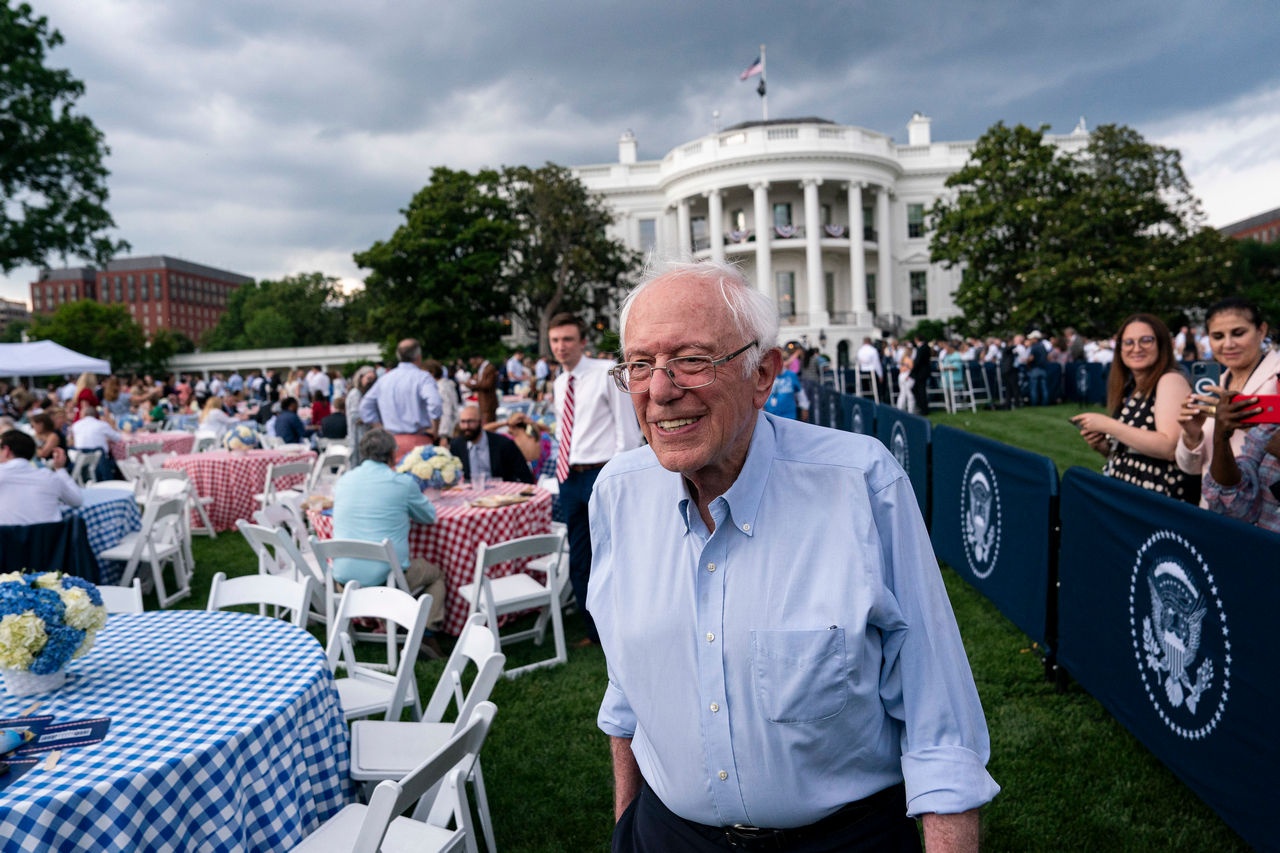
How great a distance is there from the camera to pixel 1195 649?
10.5 ft

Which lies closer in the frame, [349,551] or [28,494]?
[349,551]

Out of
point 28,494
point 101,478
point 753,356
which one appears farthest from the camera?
point 101,478

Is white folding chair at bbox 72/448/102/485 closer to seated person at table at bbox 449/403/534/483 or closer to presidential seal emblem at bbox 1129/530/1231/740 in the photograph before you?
seated person at table at bbox 449/403/534/483

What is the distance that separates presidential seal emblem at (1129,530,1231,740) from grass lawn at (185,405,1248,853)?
42cm

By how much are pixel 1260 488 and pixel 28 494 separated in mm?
8141

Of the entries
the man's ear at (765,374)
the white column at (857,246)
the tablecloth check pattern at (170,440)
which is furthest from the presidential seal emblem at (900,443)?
the white column at (857,246)

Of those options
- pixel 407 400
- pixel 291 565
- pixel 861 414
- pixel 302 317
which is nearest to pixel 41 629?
pixel 291 565

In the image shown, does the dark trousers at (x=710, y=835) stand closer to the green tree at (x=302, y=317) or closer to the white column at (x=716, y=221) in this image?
the white column at (x=716, y=221)

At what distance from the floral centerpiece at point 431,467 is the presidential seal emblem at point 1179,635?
5.10 m

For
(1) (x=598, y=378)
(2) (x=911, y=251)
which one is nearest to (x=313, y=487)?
(1) (x=598, y=378)

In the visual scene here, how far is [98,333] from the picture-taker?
74.1 meters

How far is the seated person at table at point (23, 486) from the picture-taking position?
652 centimetres

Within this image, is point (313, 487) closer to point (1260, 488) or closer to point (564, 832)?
point (564, 832)

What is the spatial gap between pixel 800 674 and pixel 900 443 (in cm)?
794
